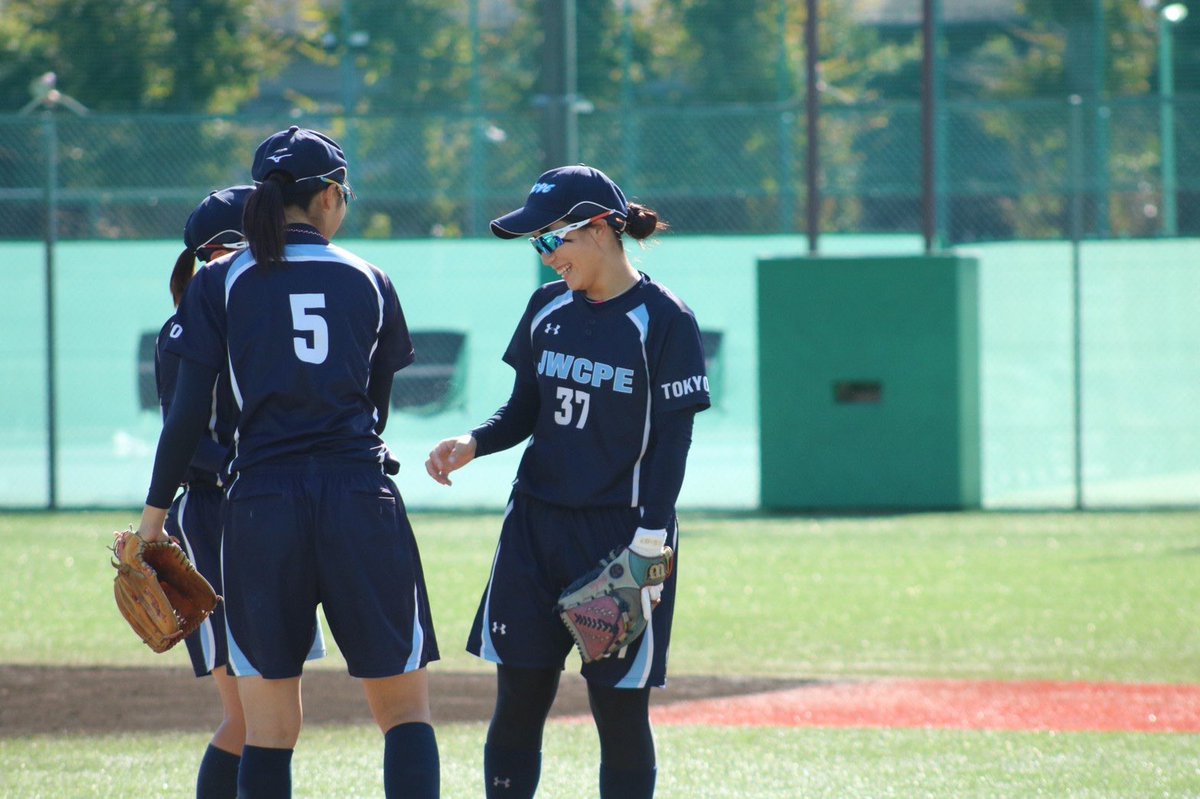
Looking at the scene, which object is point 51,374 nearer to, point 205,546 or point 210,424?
point 205,546

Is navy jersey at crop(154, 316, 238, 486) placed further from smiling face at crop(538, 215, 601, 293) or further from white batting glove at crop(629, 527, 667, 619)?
white batting glove at crop(629, 527, 667, 619)

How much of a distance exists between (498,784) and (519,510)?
67 centimetres

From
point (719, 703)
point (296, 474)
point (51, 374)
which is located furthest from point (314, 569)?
point (51, 374)

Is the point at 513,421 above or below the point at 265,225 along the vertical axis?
below

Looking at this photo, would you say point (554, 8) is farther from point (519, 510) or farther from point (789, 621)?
point (519, 510)

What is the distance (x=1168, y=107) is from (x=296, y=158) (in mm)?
20211

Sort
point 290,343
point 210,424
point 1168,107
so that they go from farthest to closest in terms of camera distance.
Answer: point 1168,107 → point 210,424 → point 290,343

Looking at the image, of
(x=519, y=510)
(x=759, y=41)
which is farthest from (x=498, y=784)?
(x=759, y=41)

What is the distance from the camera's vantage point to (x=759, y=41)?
24594 millimetres

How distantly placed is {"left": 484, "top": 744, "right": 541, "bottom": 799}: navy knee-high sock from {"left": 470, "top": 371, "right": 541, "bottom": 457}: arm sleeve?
2.48 feet

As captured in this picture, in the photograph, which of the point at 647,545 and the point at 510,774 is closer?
the point at 647,545

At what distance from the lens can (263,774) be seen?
12.6 feet

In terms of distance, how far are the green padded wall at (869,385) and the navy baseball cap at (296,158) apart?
938 cm

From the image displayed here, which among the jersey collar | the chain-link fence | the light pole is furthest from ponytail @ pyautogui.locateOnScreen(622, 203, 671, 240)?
the light pole
